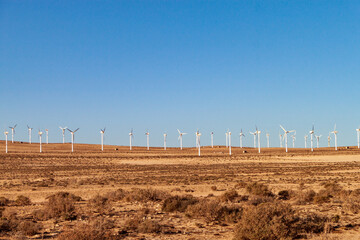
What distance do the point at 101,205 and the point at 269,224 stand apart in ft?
39.5

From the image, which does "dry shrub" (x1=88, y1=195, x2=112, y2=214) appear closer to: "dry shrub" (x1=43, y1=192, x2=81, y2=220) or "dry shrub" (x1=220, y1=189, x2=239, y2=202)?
"dry shrub" (x1=43, y1=192, x2=81, y2=220)

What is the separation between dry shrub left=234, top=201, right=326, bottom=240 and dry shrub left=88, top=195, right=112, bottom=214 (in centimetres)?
932

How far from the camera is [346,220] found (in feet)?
59.6

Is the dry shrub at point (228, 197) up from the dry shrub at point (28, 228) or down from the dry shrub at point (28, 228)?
down

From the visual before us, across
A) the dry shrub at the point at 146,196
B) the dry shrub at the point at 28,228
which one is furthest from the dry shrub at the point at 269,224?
the dry shrub at the point at 146,196

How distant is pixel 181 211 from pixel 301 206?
7.25 m

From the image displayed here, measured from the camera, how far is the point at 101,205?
904 inches

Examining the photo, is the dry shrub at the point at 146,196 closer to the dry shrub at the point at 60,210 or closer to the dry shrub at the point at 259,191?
the dry shrub at the point at 60,210

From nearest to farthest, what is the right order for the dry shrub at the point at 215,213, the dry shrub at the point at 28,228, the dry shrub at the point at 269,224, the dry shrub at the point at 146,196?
1. the dry shrub at the point at 269,224
2. the dry shrub at the point at 28,228
3. the dry shrub at the point at 215,213
4. the dry shrub at the point at 146,196

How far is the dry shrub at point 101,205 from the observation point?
21219 mm

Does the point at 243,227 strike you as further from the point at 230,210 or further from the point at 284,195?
the point at 284,195

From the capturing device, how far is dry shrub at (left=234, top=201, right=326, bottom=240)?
1379cm

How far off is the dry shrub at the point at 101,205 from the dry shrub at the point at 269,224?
9320mm

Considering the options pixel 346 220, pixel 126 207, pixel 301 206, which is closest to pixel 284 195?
pixel 301 206
